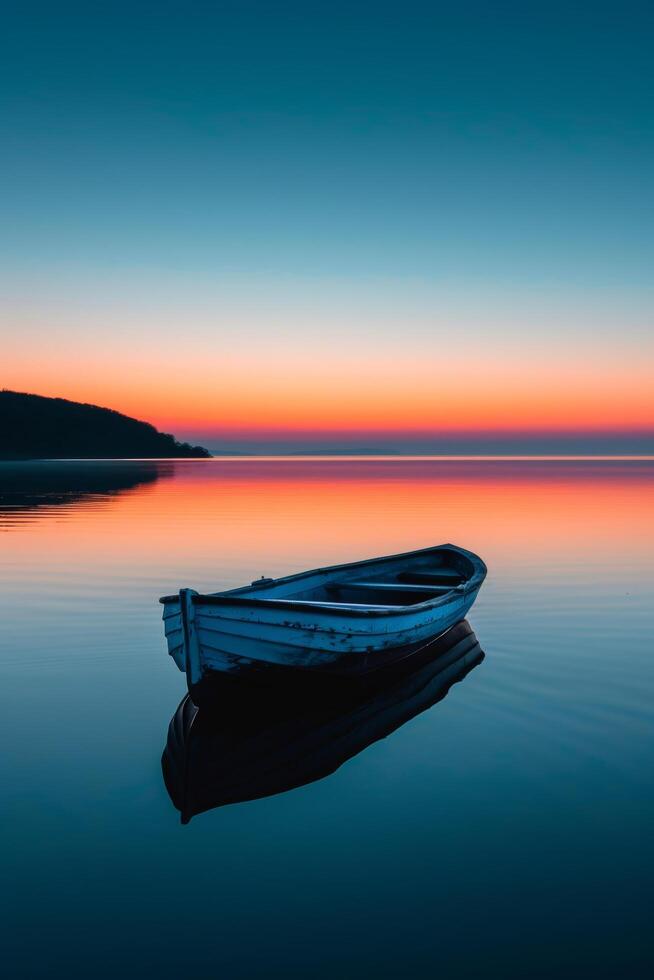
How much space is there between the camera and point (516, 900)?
18.4 feet

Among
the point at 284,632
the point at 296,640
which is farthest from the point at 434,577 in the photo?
the point at 284,632

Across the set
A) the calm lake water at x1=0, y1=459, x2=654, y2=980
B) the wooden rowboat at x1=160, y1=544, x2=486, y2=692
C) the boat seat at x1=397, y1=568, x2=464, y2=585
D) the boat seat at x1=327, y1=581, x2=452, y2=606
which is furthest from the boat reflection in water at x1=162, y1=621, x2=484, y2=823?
the boat seat at x1=397, y1=568, x2=464, y2=585

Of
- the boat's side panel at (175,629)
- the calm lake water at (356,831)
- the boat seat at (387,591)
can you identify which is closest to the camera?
the calm lake water at (356,831)

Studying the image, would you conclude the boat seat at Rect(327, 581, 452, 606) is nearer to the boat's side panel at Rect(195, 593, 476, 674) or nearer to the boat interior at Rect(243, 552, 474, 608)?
the boat interior at Rect(243, 552, 474, 608)

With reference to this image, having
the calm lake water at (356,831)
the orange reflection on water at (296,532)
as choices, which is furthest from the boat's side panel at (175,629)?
the orange reflection on water at (296,532)

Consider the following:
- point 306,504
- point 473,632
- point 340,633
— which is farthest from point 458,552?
point 306,504

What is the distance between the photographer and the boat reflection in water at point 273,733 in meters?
7.53

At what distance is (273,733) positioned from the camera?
28.8 feet

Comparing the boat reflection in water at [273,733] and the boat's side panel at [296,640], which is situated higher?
the boat's side panel at [296,640]

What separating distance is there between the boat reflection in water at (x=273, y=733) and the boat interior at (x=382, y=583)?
1473 millimetres

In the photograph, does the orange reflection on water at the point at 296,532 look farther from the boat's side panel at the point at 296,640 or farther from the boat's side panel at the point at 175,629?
the boat's side panel at the point at 175,629

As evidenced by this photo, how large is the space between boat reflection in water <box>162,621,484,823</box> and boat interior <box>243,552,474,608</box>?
1473 millimetres

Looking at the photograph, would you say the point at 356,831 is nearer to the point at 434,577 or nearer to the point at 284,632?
the point at 284,632

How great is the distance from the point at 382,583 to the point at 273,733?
607 cm
